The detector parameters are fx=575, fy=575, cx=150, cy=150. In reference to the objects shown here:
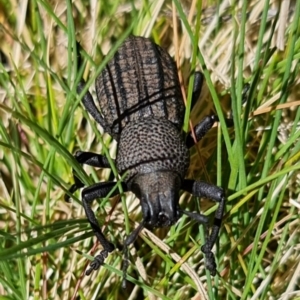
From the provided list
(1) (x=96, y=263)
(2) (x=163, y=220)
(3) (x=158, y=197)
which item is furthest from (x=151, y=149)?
(1) (x=96, y=263)

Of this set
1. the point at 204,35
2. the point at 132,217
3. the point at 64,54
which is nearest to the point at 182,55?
the point at 204,35

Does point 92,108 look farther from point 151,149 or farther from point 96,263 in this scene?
point 96,263

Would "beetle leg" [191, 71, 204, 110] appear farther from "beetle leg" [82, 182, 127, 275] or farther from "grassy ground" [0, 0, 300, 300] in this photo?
"beetle leg" [82, 182, 127, 275]

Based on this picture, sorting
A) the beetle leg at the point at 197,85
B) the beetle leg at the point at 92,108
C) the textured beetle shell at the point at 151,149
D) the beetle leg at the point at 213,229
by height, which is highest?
the beetle leg at the point at 197,85

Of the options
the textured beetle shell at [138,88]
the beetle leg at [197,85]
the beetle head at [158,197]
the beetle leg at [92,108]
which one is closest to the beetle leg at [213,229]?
the beetle head at [158,197]

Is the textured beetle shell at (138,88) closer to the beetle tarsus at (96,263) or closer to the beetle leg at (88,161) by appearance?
the beetle leg at (88,161)
